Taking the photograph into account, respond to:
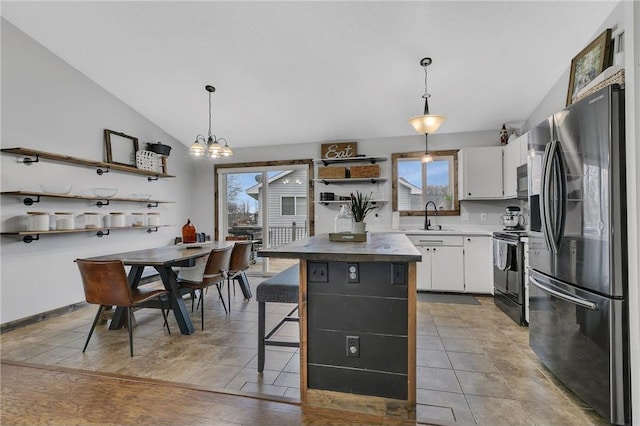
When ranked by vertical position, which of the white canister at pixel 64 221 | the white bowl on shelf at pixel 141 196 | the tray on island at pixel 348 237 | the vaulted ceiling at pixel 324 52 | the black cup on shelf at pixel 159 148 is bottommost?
the tray on island at pixel 348 237

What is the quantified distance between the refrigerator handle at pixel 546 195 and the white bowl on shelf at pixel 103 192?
180 inches

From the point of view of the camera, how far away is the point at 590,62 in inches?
107

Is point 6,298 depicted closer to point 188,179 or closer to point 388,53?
point 188,179

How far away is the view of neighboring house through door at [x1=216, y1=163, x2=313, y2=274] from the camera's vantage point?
558 centimetres

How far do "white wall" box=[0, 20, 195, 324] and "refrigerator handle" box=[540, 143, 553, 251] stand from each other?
4722mm

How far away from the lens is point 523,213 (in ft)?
13.9

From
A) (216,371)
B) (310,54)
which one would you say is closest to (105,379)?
(216,371)

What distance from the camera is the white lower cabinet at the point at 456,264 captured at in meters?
4.14

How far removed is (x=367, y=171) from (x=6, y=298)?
14.7ft

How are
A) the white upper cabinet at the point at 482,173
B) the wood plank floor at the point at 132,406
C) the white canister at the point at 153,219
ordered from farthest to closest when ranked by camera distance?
the white canister at the point at 153,219, the white upper cabinet at the point at 482,173, the wood plank floor at the point at 132,406

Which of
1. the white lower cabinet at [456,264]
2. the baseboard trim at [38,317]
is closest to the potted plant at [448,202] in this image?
the white lower cabinet at [456,264]

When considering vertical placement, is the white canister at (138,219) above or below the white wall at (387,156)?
below

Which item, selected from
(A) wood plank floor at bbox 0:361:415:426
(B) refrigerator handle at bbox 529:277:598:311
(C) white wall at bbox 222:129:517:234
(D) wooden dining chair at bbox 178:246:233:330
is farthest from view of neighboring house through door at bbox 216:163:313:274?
(B) refrigerator handle at bbox 529:277:598:311

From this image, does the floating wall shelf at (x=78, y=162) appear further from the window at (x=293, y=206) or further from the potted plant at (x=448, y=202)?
the potted plant at (x=448, y=202)
